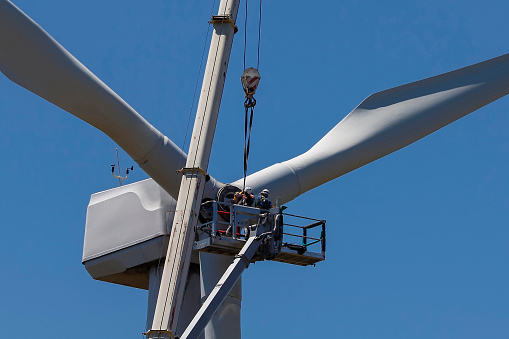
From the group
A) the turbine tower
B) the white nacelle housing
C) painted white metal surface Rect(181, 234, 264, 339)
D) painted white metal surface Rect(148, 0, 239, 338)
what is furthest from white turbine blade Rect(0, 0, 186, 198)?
painted white metal surface Rect(181, 234, 264, 339)

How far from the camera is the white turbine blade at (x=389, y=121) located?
34.8m

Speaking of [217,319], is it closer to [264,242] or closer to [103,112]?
[264,242]

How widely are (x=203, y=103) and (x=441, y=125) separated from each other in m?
7.44

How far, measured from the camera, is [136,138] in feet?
101

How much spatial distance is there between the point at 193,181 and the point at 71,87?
3720 millimetres

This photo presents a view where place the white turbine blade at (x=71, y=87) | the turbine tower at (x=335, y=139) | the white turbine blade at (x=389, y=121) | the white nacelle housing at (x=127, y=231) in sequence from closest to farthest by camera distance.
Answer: the white turbine blade at (x=71, y=87) → the turbine tower at (x=335, y=139) → the white nacelle housing at (x=127, y=231) → the white turbine blade at (x=389, y=121)

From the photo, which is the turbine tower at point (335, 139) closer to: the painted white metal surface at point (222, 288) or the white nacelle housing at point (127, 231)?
the white nacelle housing at point (127, 231)

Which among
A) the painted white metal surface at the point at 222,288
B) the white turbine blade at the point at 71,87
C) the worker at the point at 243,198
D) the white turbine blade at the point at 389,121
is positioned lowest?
the painted white metal surface at the point at 222,288

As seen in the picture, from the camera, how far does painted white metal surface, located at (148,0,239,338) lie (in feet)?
92.0

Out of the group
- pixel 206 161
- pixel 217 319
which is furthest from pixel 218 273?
pixel 206 161

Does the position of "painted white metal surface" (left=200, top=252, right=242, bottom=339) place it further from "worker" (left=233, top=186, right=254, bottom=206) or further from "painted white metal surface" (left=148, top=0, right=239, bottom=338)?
"painted white metal surface" (left=148, top=0, right=239, bottom=338)

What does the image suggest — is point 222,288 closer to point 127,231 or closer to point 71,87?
point 71,87

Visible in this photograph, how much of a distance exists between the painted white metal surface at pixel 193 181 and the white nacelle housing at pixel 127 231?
2.93 metres

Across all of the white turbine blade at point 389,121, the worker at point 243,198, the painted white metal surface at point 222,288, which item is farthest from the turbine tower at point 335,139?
the painted white metal surface at point 222,288
